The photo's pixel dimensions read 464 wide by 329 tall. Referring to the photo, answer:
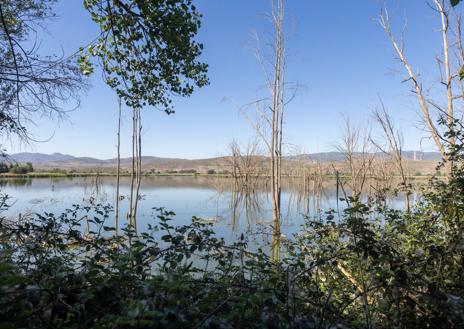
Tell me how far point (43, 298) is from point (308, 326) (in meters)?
1.13

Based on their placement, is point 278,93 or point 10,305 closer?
point 10,305

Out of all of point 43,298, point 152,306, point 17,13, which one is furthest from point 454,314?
point 17,13

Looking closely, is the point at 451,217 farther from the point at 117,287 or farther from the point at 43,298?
the point at 43,298

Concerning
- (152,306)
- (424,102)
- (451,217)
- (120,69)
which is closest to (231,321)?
(152,306)

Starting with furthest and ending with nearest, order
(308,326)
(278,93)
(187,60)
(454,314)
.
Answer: (278,93), (187,60), (308,326), (454,314)

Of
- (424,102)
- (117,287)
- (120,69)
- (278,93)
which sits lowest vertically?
(117,287)

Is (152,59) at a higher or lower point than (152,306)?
higher

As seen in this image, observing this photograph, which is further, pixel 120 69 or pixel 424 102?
pixel 424 102

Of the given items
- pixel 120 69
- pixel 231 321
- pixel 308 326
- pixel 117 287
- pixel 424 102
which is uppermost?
pixel 424 102

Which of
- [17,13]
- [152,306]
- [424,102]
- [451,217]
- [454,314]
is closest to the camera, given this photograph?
[152,306]

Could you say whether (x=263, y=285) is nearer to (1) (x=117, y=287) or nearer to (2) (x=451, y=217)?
(1) (x=117, y=287)

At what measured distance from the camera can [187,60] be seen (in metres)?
3.43

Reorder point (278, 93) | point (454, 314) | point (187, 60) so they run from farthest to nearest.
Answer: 1. point (278, 93)
2. point (187, 60)
3. point (454, 314)

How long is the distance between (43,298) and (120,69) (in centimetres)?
309
